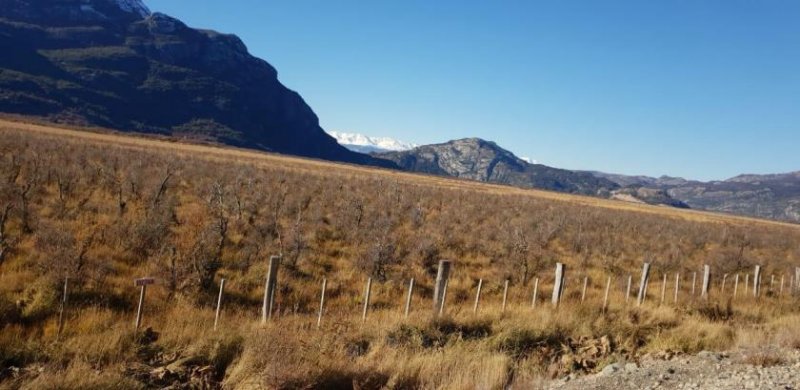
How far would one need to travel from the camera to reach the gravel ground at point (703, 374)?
23.6 feet

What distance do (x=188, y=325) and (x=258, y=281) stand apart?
13.6ft

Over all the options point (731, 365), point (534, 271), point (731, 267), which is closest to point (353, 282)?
point (534, 271)

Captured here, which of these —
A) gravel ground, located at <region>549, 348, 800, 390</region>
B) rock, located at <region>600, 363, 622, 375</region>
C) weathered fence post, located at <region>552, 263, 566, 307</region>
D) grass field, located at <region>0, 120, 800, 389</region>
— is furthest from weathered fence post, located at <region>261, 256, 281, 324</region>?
weathered fence post, located at <region>552, 263, 566, 307</region>

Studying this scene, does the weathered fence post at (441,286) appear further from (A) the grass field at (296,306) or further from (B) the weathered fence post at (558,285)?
(B) the weathered fence post at (558,285)

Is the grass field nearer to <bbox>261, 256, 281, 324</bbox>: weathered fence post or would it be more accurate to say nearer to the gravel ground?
<bbox>261, 256, 281, 324</bbox>: weathered fence post

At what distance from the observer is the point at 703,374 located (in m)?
7.91

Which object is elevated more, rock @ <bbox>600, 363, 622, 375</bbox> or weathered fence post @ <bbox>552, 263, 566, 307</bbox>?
weathered fence post @ <bbox>552, 263, 566, 307</bbox>

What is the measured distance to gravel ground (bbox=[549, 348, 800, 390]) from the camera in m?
7.20

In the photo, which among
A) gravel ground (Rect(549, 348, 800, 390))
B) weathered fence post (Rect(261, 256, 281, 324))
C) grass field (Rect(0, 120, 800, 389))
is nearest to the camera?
grass field (Rect(0, 120, 800, 389))

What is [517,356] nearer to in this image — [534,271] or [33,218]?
[534,271]

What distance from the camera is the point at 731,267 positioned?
25703 millimetres

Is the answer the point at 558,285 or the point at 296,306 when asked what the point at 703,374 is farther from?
the point at 296,306

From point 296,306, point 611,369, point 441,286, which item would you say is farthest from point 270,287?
point 611,369

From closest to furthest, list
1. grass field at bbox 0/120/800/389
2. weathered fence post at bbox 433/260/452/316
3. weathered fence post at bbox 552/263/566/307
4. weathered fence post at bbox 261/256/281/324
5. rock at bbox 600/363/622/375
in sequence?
grass field at bbox 0/120/800/389
rock at bbox 600/363/622/375
weathered fence post at bbox 261/256/281/324
weathered fence post at bbox 433/260/452/316
weathered fence post at bbox 552/263/566/307
